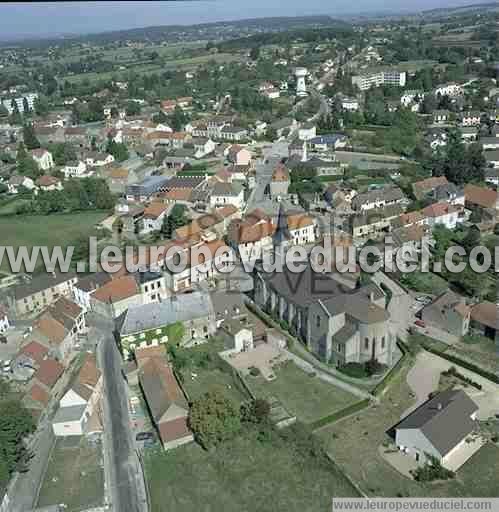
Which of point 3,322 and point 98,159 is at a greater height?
point 98,159

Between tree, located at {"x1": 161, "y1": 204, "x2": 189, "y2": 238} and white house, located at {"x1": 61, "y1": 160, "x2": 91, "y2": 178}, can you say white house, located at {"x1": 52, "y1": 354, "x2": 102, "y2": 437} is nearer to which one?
tree, located at {"x1": 161, "y1": 204, "x2": 189, "y2": 238}

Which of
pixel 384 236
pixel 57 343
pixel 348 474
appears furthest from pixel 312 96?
pixel 348 474

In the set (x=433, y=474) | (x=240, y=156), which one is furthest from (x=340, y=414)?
(x=240, y=156)

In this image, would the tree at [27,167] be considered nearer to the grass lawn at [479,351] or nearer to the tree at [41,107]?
the tree at [41,107]

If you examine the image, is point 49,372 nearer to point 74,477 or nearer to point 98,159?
point 74,477

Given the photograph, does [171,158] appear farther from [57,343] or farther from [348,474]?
[348,474]

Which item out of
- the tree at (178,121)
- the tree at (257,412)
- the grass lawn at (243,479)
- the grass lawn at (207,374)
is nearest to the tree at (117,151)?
the tree at (178,121)
